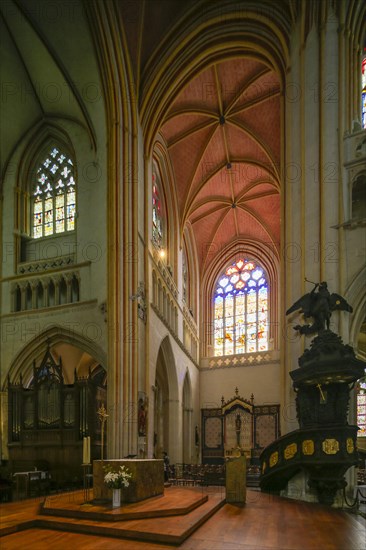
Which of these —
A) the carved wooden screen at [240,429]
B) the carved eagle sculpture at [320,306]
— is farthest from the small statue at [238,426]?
the carved eagle sculpture at [320,306]

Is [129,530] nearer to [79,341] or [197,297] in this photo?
[79,341]

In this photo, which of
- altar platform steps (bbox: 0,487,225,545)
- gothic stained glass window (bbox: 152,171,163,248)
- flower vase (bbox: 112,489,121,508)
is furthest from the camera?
gothic stained glass window (bbox: 152,171,163,248)

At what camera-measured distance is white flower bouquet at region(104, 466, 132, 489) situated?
905cm

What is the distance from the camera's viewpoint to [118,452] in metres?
16.6

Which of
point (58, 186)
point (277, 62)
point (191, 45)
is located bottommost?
point (58, 186)

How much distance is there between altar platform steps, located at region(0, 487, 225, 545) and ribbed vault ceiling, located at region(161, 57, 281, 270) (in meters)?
16.5

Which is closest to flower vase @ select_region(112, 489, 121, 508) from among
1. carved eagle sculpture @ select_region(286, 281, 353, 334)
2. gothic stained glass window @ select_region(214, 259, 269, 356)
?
carved eagle sculpture @ select_region(286, 281, 353, 334)

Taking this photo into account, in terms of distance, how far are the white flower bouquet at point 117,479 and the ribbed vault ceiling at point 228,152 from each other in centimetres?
1617

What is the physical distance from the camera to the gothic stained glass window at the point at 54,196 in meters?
21.6

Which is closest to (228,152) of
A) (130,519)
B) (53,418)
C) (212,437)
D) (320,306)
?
(53,418)

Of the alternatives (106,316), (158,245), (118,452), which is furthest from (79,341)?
(158,245)

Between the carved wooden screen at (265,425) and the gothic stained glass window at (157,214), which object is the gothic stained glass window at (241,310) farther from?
the gothic stained glass window at (157,214)

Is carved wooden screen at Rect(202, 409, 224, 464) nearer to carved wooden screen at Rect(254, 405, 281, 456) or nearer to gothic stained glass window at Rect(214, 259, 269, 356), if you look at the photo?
carved wooden screen at Rect(254, 405, 281, 456)

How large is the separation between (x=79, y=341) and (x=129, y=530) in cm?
1209
